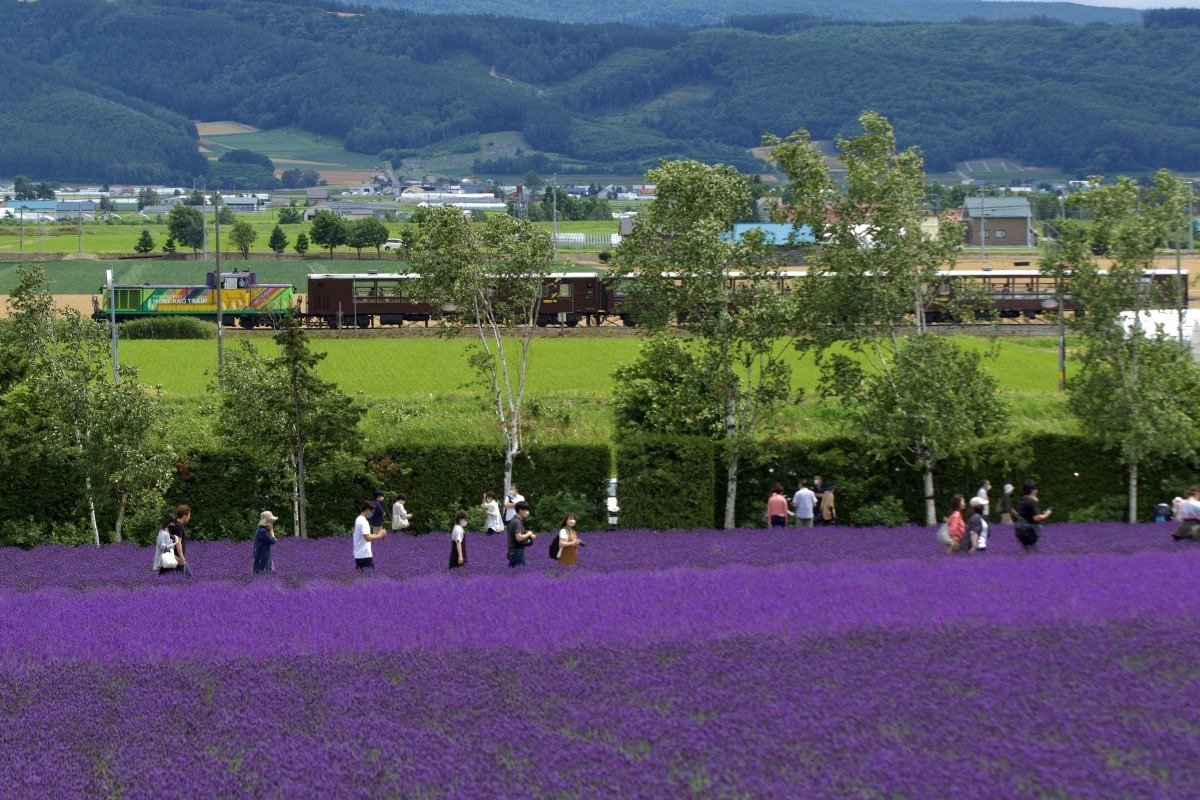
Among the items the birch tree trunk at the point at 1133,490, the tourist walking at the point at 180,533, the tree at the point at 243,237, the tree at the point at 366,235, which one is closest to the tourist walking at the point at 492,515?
the tourist walking at the point at 180,533

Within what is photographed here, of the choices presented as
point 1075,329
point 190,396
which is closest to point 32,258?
point 190,396

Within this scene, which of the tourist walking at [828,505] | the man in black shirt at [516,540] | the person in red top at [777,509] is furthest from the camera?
the tourist walking at [828,505]

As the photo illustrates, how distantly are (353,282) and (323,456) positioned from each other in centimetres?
5252

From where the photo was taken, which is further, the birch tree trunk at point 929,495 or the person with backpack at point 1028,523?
the birch tree trunk at point 929,495

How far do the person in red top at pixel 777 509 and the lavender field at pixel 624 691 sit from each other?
12987mm

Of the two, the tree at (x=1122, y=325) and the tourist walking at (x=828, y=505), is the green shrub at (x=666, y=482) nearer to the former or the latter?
the tourist walking at (x=828, y=505)

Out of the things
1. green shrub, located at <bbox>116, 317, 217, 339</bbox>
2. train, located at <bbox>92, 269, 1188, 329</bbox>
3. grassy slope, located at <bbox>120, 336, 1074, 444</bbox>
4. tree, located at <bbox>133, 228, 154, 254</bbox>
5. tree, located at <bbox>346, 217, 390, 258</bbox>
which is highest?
tree, located at <bbox>346, 217, 390, 258</bbox>

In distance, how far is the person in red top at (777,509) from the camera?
34.2m

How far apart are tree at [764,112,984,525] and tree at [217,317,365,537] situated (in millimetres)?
10968

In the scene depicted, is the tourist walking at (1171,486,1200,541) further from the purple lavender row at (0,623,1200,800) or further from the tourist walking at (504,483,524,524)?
the tourist walking at (504,483,524,524)

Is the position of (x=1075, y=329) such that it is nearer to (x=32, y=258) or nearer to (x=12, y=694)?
(x=12, y=694)

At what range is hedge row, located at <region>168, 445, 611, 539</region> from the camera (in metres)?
36.9

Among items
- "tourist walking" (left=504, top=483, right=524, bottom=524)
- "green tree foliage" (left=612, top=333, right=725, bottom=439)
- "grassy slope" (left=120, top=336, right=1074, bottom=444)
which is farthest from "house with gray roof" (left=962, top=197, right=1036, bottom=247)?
"tourist walking" (left=504, top=483, right=524, bottom=524)

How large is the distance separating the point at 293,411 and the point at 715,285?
10.2 metres
